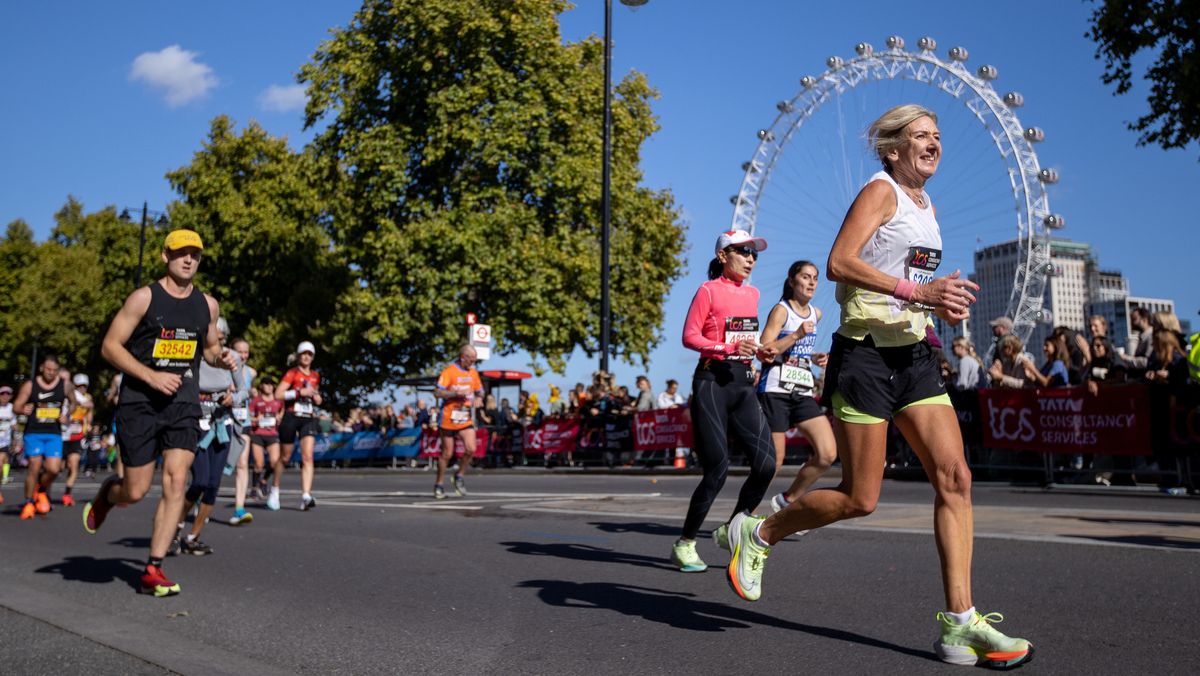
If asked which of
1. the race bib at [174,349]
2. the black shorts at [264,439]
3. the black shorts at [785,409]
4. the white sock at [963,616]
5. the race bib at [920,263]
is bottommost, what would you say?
the white sock at [963,616]

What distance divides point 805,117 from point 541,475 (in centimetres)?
1997

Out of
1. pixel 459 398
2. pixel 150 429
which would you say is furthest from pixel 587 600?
pixel 459 398

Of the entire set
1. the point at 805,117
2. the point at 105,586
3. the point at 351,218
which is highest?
the point at 805,117

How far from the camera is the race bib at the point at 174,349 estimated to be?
6.44 m

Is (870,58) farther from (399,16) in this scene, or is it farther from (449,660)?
(449,660)

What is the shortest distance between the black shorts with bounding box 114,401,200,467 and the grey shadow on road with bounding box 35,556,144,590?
0.92 metres

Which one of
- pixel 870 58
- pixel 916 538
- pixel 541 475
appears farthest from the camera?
pixel 870 58

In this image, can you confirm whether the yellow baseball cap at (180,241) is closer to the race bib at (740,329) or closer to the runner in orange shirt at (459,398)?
the race bib at (740,329)

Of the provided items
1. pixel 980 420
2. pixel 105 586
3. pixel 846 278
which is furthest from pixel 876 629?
pixel 980 420

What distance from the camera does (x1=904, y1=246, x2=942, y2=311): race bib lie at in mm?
4355

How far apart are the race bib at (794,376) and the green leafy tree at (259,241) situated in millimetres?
34985

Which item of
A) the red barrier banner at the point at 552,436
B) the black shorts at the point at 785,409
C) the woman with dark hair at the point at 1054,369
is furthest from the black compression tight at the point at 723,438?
the red barrier banner at the point at 552,436

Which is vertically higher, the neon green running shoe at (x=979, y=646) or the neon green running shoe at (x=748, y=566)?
the neon green running shoe at (x=748, y=566)

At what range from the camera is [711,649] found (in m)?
4.59
